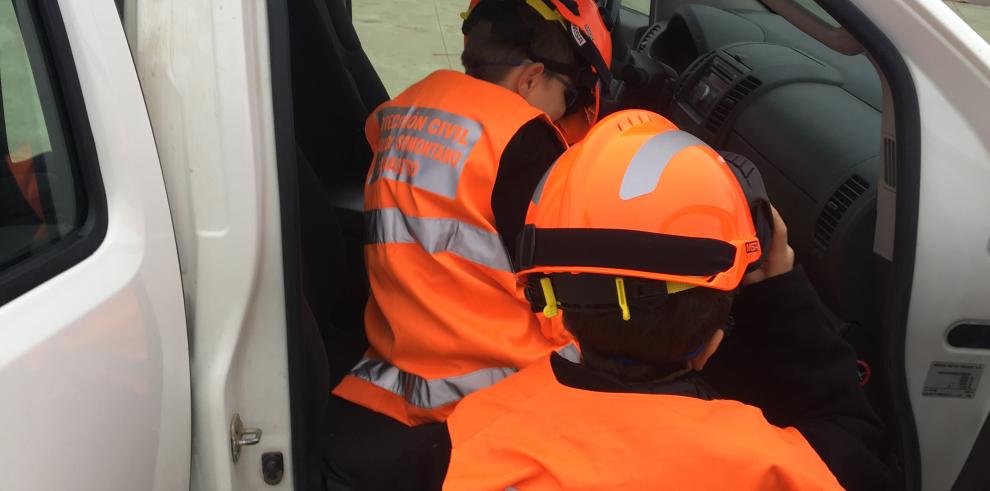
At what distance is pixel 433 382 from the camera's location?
1952 mm

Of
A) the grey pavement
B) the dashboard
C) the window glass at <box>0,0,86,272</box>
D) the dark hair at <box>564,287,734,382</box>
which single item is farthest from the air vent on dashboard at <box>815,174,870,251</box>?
the grey pavement

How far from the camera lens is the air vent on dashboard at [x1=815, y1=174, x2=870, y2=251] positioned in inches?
82.9

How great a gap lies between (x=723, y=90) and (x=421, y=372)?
146cm

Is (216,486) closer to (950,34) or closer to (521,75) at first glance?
(521,75)

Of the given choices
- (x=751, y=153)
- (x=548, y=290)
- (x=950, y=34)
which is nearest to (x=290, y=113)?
(x=548, y=290)

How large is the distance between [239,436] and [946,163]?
4.37ft

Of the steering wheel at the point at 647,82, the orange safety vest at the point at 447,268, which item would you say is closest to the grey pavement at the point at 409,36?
the steering wheel at the point at 647,82

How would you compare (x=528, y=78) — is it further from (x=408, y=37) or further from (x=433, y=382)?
(x=408, y=37)

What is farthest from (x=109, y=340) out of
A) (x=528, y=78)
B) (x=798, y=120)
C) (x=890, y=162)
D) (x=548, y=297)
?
(x=798, y=120)

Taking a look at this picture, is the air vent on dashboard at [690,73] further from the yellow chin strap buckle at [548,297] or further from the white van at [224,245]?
the yellow chin strap buckle at [548,297]

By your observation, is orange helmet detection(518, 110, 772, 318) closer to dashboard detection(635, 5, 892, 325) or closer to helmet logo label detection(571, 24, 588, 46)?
dashboard detection(635, 5, 892, 325)

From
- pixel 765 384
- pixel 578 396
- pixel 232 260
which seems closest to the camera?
pixel 578 396

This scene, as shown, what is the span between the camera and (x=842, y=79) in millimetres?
2678

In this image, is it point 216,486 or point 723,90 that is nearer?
point 216,486
